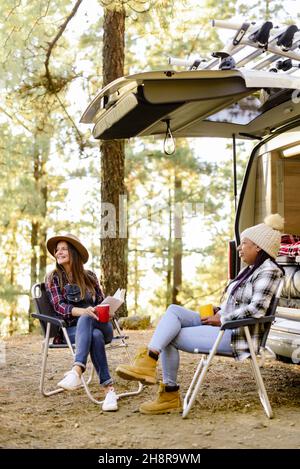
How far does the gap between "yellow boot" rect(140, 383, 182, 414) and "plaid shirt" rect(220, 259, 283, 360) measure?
18.7 inches

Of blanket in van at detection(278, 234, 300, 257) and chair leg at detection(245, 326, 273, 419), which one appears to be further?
blanket in van at detection(278, 234, 300, 257)

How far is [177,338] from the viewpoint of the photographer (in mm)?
4117

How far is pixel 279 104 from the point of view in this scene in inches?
204

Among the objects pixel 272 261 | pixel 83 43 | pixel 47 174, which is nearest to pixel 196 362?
pixel 272 261

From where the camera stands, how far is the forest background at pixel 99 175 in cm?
1147

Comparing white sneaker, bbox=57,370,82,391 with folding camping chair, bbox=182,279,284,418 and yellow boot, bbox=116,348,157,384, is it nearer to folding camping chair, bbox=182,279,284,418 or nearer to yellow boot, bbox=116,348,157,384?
yellow boot, bbox=116,348,157,384

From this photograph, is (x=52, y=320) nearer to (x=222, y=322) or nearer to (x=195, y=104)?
(x=222, y=322)

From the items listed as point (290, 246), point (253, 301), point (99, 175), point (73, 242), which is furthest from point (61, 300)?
point (99, 175)

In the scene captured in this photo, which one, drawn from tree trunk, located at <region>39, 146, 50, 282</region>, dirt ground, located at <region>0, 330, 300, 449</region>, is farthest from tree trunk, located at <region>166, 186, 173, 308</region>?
dirt ground, located at <region>0, 330, 300, 449</region>

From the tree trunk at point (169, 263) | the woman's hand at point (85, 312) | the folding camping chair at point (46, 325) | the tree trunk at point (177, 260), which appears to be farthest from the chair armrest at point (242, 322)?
the tree trunk at point (169, 263)

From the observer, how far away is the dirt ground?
3.57 m

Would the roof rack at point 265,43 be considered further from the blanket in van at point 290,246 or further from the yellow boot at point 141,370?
the yellow boot at point 141,370

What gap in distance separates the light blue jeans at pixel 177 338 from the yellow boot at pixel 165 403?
5 cm

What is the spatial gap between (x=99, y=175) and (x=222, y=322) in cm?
1117
